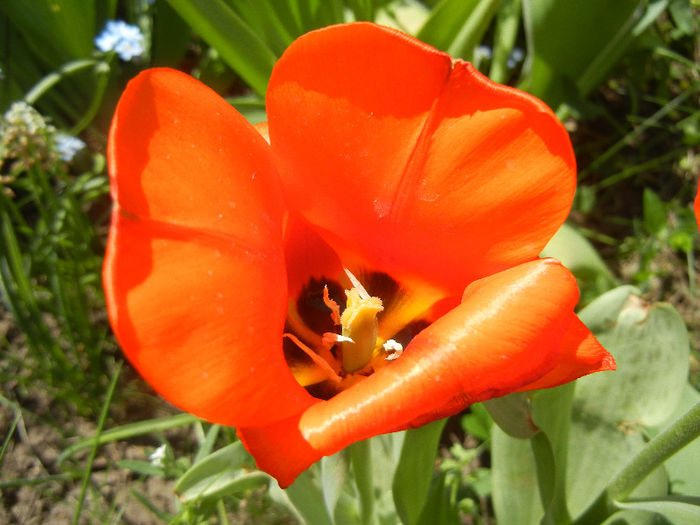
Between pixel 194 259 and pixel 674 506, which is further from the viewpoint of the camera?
pixel 674 506

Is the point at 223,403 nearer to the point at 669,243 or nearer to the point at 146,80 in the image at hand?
the point at 146,80

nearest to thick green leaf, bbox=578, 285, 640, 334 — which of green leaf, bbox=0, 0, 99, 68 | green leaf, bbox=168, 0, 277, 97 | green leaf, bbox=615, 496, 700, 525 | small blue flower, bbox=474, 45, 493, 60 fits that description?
green leaf, bbox=615, 496, 700, 525

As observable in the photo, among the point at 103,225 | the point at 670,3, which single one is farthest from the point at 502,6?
the point at 103,225

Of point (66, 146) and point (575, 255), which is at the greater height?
point (66, 146)

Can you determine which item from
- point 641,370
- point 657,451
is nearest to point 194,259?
point 657,451

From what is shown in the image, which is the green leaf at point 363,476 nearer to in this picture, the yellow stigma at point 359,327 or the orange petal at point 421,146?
the yellow stigma at point 359,327

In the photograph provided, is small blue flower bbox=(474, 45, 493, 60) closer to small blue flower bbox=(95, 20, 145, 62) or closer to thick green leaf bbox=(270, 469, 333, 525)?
small blue flower bbox=(95, 20, 145, 62)

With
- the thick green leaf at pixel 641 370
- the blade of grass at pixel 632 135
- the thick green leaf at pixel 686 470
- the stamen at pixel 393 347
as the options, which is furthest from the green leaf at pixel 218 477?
the blade of grass at pixel 632 135

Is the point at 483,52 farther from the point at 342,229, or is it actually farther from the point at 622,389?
the point at 342,229
